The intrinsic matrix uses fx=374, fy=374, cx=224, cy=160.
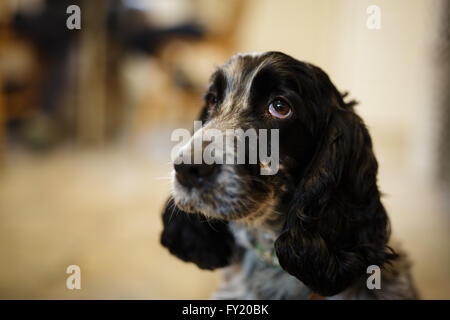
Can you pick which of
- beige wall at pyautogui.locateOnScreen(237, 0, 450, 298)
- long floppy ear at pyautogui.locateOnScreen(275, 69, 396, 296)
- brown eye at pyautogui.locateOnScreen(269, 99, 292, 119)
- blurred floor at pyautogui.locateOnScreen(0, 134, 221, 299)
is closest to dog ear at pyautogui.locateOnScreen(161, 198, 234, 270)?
blurred floor at pyautogui.locateOnScreen(0, 134, 221, 299)

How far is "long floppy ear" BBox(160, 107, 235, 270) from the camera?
1515mm

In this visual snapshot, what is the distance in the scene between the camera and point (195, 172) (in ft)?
3.47

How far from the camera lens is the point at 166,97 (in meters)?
5.54

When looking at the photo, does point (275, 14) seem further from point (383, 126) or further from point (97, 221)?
point (97, 221)

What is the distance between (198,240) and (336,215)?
58 cm

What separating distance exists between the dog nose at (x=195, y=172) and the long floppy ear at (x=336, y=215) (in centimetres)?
35

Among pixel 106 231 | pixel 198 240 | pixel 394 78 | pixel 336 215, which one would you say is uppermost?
pixel 394 78

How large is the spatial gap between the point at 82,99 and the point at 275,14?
4.04 meters

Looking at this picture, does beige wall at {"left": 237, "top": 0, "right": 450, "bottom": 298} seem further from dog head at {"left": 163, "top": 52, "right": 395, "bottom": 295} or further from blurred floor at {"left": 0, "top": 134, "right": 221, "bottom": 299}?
blurred floor at {"left": 0, "top": 134, "right": 221, "bottom": 299}

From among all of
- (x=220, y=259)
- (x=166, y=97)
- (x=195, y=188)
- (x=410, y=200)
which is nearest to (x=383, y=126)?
(x=410, y=200)

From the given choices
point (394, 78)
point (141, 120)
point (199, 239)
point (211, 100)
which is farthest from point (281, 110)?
point (394, 78)

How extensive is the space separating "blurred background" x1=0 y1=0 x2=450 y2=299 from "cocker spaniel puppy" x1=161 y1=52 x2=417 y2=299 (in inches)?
43.4

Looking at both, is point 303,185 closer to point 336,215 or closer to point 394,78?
point 336,215

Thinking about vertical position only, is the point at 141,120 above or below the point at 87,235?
above
